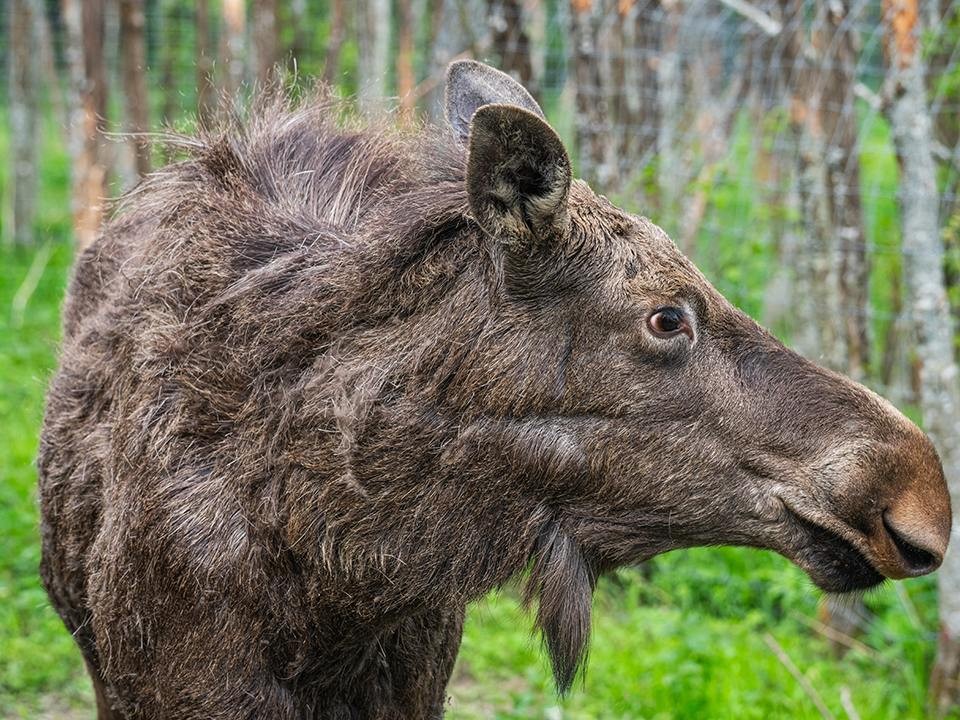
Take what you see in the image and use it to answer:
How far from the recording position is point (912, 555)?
10.4 ft

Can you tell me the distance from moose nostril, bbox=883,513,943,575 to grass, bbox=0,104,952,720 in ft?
6.45

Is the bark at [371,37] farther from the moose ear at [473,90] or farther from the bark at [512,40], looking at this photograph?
the moose ear at [473,90]

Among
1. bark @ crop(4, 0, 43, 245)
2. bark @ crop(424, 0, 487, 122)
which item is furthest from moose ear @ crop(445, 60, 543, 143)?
bark @ crop(4, 0, 43, 245)

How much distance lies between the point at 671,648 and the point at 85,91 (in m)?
7.05

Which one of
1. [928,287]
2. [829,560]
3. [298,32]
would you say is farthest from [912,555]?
[298,32]

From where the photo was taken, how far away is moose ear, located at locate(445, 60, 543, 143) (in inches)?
156

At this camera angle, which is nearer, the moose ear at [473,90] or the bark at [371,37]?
the moose ear at [473,90]

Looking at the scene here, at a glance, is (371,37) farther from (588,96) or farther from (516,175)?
(516,175)

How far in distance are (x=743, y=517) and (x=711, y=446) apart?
0.68 ft

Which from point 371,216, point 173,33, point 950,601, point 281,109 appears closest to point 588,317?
point 371,216

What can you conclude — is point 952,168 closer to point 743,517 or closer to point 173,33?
point 743,517

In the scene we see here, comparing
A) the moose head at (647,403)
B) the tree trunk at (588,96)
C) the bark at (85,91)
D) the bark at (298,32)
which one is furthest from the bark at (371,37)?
the moose head at (647,403)

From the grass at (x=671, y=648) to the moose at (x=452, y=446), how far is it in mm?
1585

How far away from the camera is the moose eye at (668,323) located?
335cm
